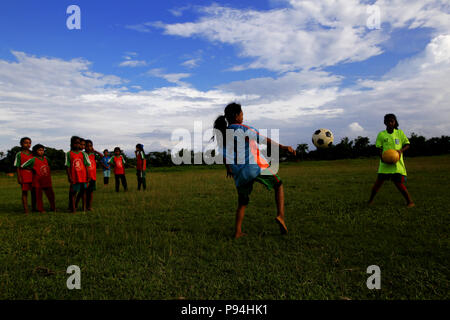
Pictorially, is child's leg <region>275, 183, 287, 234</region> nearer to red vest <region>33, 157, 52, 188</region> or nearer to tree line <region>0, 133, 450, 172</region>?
red vest <region>33, 157, 52, 188</region>

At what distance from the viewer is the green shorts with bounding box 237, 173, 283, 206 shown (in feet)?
16.1

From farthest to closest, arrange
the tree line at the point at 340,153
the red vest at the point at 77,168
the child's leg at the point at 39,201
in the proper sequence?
the tree line at the point at 340,153 → the child's leg at the point at 39,201 → the red vest at the point at 77,168

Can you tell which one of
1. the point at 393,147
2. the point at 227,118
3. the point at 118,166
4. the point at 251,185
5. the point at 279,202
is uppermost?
the point at 227,118

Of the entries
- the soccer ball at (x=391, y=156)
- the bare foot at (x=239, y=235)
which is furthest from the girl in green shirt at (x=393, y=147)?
the bare foot at (x=239, y=235)

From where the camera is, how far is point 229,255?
4.01m

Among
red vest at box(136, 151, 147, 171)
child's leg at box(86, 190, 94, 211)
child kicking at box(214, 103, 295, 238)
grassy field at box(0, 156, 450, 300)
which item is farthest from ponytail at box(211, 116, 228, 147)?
red vest at box(136, 151, 147, 171)

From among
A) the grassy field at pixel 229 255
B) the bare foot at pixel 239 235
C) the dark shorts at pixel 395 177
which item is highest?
the dark shorts at pixel 395 177

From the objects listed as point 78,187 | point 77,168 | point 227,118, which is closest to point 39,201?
point 78,187

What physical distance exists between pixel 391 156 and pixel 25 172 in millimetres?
9609

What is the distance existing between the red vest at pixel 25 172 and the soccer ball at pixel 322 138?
8.74m

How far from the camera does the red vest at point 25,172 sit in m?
7.91

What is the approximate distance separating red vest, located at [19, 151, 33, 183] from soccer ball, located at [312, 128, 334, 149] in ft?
28.7

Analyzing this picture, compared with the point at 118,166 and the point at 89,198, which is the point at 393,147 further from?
the point at 118,166

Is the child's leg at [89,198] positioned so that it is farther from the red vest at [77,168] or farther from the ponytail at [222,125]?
the ponytail at [222,125]
